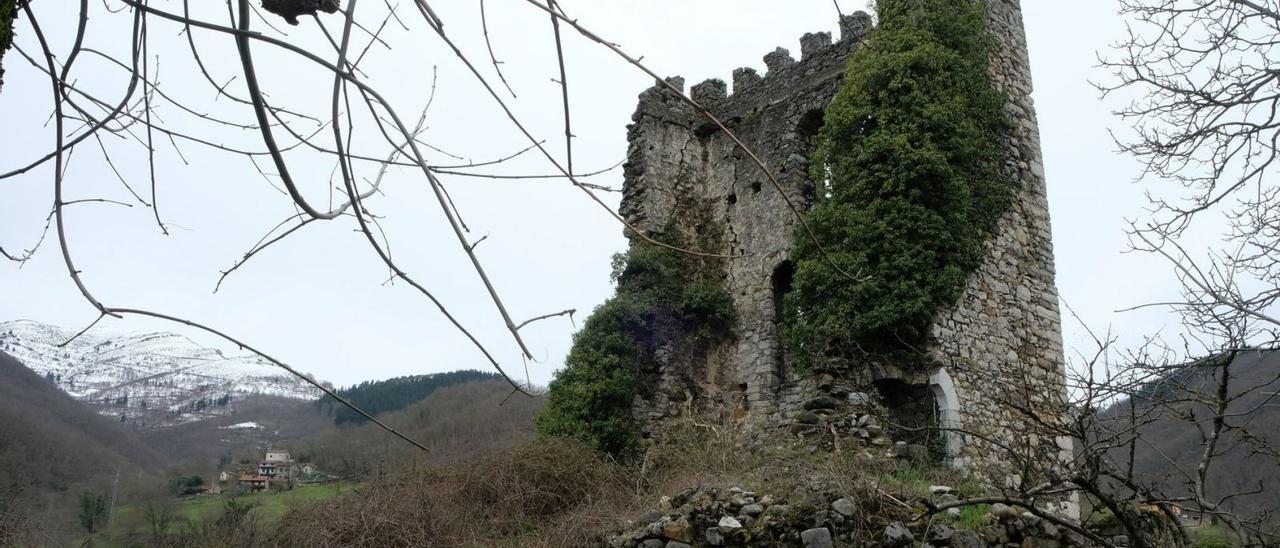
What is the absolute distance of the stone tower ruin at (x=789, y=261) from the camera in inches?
388

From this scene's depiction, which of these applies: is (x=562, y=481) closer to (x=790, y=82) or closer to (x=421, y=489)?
(x=421, y=489)

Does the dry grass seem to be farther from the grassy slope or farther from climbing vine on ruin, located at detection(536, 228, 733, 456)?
the grassy slope

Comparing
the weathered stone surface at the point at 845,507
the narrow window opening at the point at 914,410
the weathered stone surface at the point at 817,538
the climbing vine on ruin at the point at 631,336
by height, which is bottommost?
the weathered stone surface at the point at 817,538

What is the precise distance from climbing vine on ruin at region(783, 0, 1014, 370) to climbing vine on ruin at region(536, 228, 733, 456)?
2037 mm

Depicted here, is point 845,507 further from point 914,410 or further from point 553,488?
→ point 553,488

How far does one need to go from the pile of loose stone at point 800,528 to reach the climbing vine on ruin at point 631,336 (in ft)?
12.4

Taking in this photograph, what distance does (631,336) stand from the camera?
1260 centimetres

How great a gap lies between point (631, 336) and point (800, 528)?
551 centimetres

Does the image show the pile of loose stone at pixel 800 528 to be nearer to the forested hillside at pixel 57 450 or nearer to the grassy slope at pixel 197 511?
the grassy slope at pixel 197 511

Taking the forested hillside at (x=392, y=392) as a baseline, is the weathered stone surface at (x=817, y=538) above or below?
below

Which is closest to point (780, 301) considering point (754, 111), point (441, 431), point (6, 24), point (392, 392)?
point (754, 111)

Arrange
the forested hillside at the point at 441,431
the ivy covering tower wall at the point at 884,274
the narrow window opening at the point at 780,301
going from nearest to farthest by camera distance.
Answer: the ivy covering tower wall at the point at 884,274
the narrow window opening at the point at 780,301
the forested hillside at the point at 441,431

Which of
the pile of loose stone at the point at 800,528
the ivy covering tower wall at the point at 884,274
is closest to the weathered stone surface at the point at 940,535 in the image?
the pile of loose stone at the point at 800,528

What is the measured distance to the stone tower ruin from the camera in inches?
388
